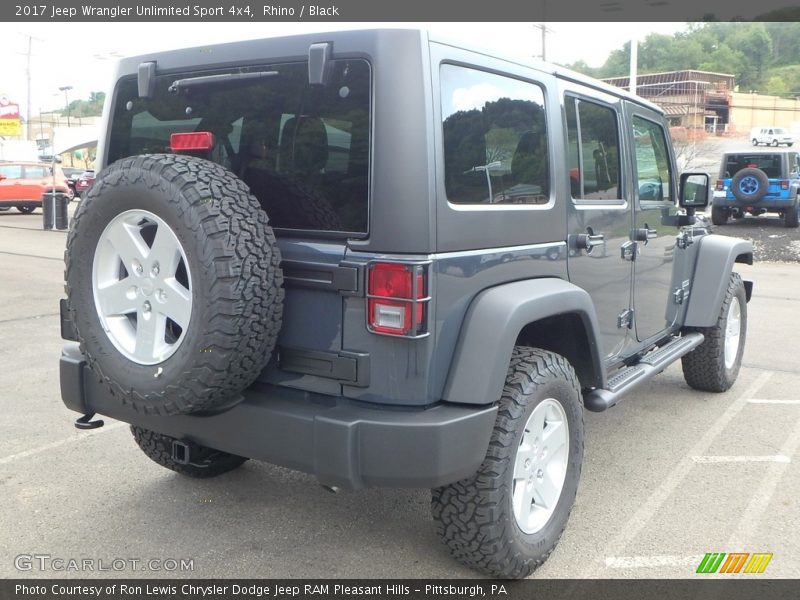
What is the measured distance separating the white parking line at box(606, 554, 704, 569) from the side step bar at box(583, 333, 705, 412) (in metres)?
0.66

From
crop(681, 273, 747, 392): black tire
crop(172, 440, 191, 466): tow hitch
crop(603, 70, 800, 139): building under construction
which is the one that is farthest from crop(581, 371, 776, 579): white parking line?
crop(603, 70, 800, 139): building under construction

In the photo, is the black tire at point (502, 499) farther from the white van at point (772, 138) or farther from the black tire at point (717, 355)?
the white van at point (772, 138)

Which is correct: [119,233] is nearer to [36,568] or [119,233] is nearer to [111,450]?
[36,568]

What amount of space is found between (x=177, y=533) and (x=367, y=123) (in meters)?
1.98

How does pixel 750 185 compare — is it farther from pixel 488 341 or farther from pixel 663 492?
pixel 488 341

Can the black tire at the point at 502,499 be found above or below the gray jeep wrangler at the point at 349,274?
below

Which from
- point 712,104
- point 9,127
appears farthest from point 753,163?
point 712,104

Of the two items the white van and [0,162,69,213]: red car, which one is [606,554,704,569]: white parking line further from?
the white van

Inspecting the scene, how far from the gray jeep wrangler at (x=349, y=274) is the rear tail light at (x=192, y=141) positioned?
1 cm

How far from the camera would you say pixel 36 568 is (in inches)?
116

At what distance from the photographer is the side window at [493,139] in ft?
8.64

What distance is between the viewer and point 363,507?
350cm

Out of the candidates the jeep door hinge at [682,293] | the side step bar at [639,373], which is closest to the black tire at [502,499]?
the side step bar at [639,373]

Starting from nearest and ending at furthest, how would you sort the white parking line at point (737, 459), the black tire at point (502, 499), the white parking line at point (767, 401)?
the black tire at point (502, 499)
the white parking line at point (737, 459)
the white parking line at point (767, 401)
